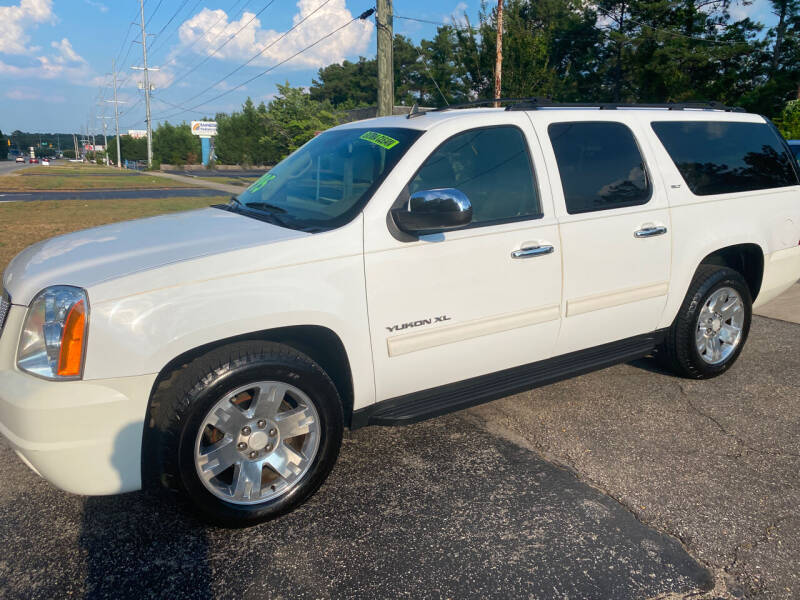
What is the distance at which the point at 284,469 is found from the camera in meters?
2.85

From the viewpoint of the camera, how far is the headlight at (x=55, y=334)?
2344mm

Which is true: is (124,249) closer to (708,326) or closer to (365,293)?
(365,293)

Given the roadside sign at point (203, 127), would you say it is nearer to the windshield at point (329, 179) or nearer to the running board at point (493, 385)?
the windshield at point (329, 179)

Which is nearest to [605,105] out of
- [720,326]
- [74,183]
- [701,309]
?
[701,309]

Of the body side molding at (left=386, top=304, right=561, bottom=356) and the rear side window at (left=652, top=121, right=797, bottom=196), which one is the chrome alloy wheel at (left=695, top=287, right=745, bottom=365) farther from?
the body side molding at (left=386, top=304, right=561, bottom=356)

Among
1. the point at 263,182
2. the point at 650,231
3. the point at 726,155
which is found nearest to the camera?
the point at 650,231

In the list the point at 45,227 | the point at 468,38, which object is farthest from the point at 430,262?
the point at 468,38

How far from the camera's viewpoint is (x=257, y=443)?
277 cm

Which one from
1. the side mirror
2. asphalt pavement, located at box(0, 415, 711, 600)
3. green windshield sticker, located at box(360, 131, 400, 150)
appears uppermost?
green windshield sticker, located at box(360, 131, 400, 150)

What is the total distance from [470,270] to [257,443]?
4.36 ft

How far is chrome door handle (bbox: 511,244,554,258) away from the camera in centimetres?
327

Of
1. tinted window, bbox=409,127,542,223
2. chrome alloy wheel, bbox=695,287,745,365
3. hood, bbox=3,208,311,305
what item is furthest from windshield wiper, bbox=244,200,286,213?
chrome alloy wheel, bbox=695,287,745,365

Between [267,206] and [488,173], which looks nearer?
[488,173]

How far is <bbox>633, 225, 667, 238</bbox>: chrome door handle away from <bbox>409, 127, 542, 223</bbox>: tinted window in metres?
0.77
